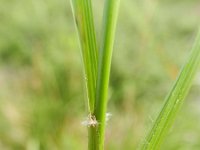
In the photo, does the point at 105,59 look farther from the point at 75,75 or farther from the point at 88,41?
the point at 75,75

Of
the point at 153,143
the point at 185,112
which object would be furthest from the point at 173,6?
the point at 153,143

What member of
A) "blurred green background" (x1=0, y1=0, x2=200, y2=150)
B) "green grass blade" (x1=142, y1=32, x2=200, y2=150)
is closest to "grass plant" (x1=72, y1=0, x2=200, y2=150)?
"green grass blade" (x1=142, y1=32, x2=200, y2=150)

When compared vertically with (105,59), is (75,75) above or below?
→ below

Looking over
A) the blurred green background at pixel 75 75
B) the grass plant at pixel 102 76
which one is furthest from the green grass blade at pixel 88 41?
the blurred green background at pixel 75 75

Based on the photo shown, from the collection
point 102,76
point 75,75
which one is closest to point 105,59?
point 102,76

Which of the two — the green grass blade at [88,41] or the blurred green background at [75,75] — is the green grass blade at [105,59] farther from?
the blurred green background at [75,75]

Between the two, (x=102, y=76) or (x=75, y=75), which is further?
(x=75, y=75)
